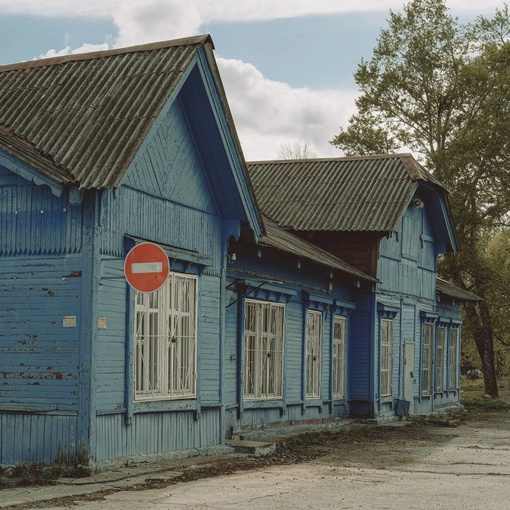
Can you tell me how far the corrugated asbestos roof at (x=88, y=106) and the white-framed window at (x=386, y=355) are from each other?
12791mm

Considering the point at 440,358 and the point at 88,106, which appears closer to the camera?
the point at 88,106

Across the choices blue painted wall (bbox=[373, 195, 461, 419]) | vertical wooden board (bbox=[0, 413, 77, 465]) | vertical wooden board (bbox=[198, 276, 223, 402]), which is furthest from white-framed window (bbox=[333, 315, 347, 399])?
vertical wooden board (bbox=[0, 413, 77, 465])

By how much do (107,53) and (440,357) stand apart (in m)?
20.1

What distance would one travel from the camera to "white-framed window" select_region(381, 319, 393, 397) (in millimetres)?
25734

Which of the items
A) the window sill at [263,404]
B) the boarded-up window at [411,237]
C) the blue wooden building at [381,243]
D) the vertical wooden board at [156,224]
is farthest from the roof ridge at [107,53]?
the boarded-up window at [411,237]

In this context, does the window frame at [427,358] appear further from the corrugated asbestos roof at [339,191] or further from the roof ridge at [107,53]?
the roof ridge at [107,53]

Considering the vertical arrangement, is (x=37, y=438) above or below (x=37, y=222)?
below

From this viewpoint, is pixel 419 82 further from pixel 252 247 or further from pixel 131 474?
pixel 131 474

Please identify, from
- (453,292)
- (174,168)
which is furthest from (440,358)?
(174,168)

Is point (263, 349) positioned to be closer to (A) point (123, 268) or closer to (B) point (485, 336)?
(A) point (123, 268)

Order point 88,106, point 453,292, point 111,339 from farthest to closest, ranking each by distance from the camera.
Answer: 1. point 453,292
2. point 88,106
3. point 111,339

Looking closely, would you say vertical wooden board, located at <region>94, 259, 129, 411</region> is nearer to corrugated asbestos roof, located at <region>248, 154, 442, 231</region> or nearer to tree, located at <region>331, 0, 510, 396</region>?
corrugated asbestos roof, located at <region>248, 154, 442, 231</region>

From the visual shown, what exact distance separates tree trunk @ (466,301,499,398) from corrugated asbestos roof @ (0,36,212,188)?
27619 mm

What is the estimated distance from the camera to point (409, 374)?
28.1 m
